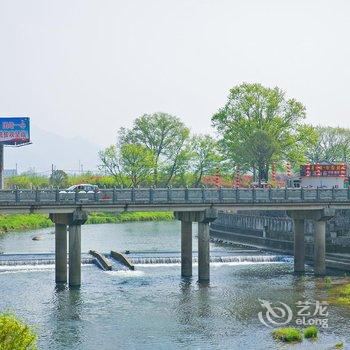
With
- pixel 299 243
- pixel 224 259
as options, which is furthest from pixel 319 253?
pixel 224 259

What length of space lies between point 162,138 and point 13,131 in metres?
85.2

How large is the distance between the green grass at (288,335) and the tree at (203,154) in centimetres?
11573

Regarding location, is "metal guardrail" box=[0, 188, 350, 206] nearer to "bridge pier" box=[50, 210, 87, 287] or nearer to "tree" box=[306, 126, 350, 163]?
"bridge pier" box=[50, 210, 87, 287]

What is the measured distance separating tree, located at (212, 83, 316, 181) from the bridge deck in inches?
1705

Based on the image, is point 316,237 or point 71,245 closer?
point 71,245

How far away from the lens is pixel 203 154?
16850 centimetres

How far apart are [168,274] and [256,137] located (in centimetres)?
4903

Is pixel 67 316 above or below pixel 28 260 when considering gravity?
below

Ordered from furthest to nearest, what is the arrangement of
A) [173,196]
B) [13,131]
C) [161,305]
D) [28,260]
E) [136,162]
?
1. [136,162]
2. [13,131]
3. [28,260]
4. [173,196]
5. [161,305]

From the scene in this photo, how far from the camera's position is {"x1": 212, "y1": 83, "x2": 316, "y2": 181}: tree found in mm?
125562

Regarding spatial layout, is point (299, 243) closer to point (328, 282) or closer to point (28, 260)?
point (328, 282)

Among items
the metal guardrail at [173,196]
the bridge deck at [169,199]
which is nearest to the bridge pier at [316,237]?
the bridge deck at [169,199]

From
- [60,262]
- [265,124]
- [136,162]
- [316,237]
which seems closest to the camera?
[60,262]

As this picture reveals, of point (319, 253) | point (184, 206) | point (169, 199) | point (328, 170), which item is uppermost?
point (328, 170)
